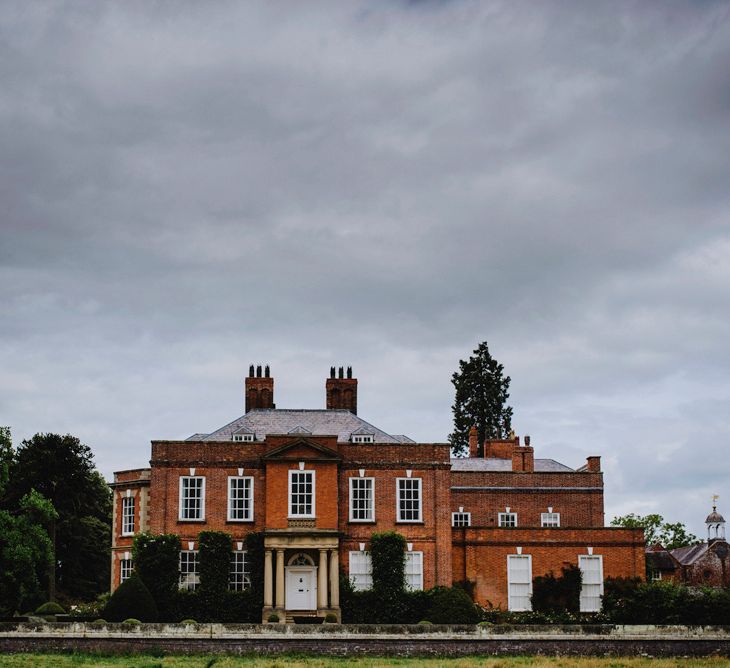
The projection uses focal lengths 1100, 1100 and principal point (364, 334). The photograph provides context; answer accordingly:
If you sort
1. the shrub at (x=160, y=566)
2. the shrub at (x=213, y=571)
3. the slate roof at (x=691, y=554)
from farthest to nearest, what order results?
the slate roof at (x=691, y=554), the shrub at (x=213, y=571), the shrub at (x=160, y=566)

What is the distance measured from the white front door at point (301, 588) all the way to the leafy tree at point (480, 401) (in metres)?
34.8

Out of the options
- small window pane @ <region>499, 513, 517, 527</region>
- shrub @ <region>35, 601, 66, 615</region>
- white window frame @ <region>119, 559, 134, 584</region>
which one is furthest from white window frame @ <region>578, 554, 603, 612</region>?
shrub @ <region>35, 601, 66, 615</region>

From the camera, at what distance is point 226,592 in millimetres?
47531

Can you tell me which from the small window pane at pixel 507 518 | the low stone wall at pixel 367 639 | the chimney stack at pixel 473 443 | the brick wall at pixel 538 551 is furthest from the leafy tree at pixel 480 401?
the low stone wall at pixel 367 639

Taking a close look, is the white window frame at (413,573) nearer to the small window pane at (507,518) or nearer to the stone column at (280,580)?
the stone column at (280,580)

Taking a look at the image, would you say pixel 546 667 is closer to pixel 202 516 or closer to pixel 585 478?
pixel 202 516

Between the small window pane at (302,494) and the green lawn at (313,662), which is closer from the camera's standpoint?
the green lawn at (313,662)

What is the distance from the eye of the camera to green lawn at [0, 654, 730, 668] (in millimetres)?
31250

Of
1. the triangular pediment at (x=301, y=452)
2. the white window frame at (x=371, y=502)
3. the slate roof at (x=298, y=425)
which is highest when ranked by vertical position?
the slate roof at (x=298, y=425)

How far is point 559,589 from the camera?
49188 mm

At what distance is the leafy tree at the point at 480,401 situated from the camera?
82.1 metres

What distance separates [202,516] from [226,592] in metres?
3.62

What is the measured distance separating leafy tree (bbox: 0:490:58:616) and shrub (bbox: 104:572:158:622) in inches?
413

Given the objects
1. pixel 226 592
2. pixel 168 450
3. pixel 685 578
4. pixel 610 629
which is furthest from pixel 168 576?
pixel 685 578
